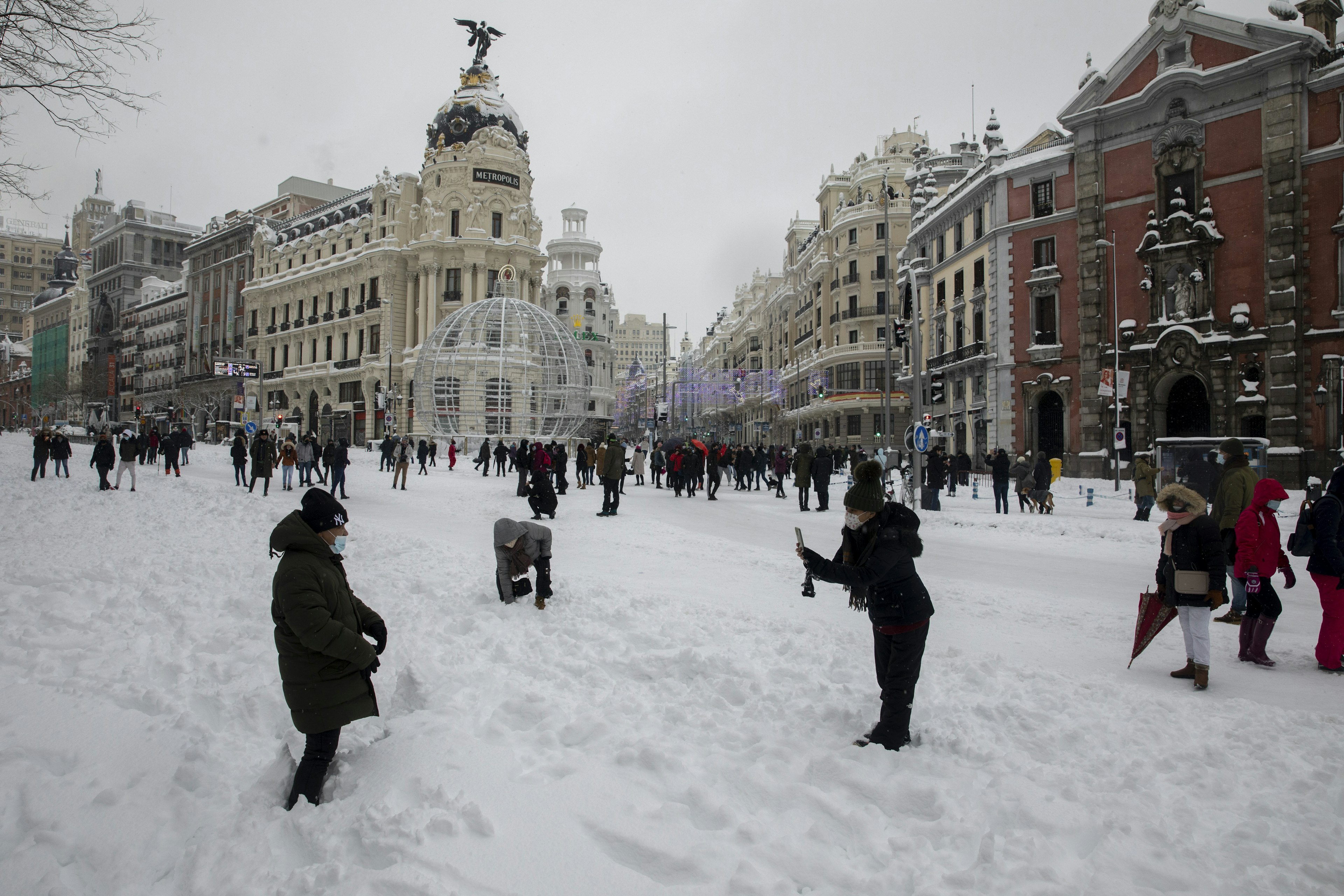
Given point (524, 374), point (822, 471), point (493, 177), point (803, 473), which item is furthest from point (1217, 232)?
point (493, 177)

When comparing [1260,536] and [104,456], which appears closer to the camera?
[1260,536]

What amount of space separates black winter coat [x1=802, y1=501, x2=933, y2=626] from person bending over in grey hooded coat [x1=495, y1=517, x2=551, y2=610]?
407cm

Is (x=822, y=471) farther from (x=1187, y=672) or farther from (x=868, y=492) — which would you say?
(x=868, y=492)

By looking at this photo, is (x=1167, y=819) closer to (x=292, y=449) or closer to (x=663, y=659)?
(x=663, y=659)

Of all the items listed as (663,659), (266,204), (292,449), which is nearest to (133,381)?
(266,204)

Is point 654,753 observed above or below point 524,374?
below

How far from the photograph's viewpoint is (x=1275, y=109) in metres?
26.8

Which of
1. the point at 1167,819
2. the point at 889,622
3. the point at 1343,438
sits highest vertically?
the point at 1343,438

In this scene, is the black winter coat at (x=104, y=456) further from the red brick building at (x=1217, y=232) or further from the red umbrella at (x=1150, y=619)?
the red brick building at (x=1217, y=232)

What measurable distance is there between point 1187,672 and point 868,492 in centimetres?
342

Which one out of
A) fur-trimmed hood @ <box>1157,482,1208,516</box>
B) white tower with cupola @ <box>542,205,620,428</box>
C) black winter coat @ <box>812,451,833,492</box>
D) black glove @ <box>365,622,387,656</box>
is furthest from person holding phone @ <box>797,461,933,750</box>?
white tower with cupola @ <box>542,205,620,428</box>

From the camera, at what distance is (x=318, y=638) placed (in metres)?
3.58

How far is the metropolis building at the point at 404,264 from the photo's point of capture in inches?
2045

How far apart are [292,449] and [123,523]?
660 centimetres
